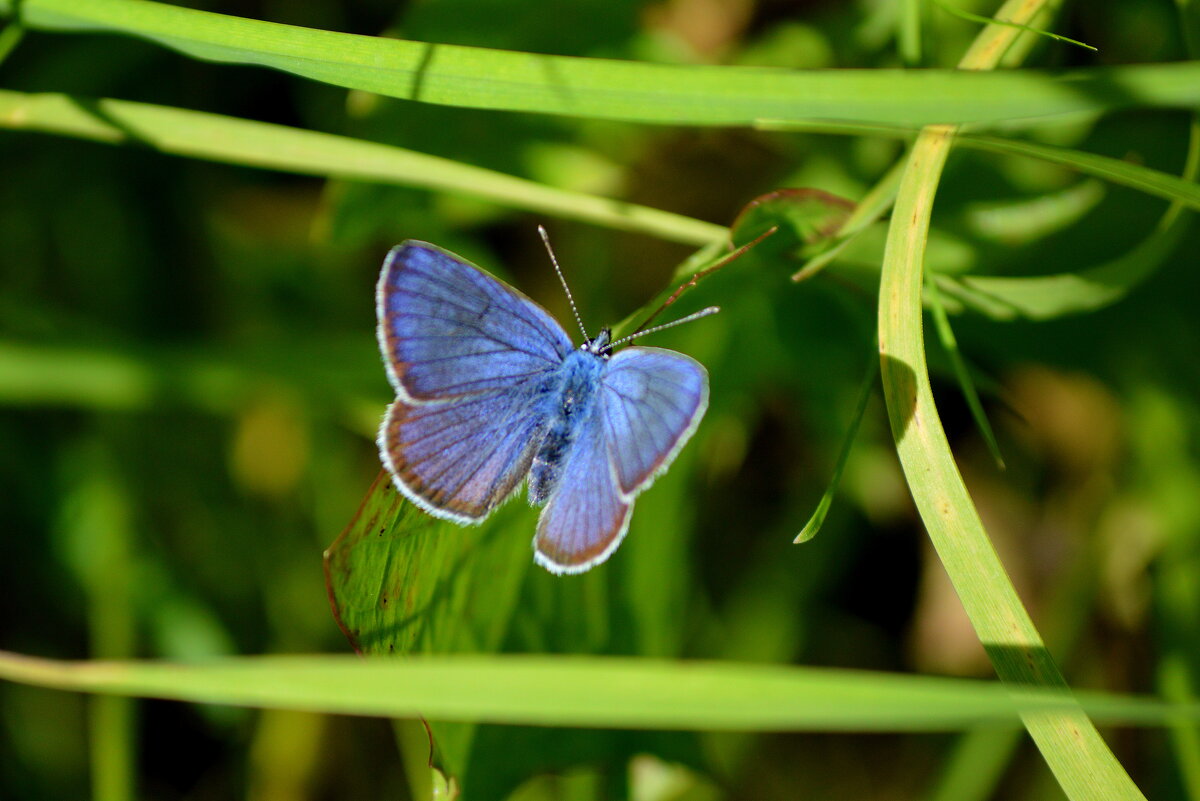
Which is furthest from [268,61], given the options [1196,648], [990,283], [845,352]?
[1196,648]

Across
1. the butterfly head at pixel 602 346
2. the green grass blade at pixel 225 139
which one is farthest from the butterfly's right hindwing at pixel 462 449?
the green grass blade at pixel 225 139

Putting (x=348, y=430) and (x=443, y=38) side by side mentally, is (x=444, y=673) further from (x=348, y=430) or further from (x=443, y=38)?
(x=348, y=430)

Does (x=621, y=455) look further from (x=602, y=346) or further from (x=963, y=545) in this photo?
(x=963, y=545)

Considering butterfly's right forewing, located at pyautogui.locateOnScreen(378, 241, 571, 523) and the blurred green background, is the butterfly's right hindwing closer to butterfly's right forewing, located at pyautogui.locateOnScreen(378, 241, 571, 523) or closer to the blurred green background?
butterfly's right forewing, located at pyautogui.locateOnScreen(378, 241, 571, 523)

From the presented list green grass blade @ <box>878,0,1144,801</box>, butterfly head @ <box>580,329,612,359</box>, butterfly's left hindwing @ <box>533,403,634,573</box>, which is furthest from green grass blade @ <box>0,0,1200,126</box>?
butterfly's left hindwing @ <box>533,403,634,573</box>

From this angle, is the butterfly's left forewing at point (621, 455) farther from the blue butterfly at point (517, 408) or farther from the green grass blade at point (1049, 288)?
the green grass blade at point (1049, 288)

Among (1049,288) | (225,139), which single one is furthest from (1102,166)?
(225,139)
